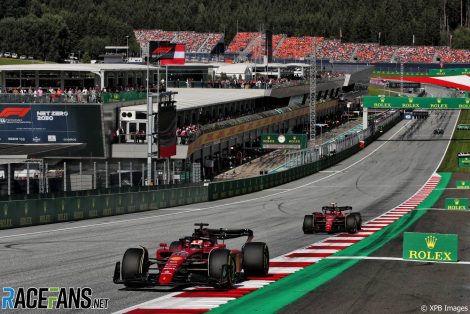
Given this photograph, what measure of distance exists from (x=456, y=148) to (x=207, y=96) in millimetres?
29992

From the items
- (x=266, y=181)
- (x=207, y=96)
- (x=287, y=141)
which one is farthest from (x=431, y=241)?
(x=207, y=96)

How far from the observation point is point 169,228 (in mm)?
30594

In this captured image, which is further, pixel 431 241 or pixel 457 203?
pixel 457 203

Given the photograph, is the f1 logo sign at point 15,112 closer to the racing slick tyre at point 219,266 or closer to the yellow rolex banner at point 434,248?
the yellow rolex banner at point 434,248

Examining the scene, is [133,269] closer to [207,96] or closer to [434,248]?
[434,248]

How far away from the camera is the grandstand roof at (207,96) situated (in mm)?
75850

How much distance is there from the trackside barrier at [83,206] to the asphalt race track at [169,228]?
700mm

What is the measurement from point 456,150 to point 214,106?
29.8 meters

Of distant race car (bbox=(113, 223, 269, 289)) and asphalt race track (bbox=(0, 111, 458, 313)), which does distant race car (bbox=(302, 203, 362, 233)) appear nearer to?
asphalt race track (bbox=(0, 111, 458, 313))

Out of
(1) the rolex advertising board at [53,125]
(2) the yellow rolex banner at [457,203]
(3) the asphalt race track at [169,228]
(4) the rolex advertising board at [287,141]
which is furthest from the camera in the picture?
(4) the rolex advertising board at [287,141]

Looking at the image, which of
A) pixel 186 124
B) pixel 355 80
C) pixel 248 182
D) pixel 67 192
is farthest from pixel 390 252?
pixel 355 80

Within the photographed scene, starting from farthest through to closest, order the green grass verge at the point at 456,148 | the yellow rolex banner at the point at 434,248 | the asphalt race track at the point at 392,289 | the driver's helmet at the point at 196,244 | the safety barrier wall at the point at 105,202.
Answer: the green grass verge at the point at 456,148, the safety barrier wall at the point at 105,202, the yellow rolex banner at the point at 434,248, the driver's helmet at the point at 196,244, the asphalt race track at the point at 392,289

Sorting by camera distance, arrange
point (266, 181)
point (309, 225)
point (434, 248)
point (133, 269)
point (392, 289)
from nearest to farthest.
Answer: point (133, 269) < point (392, 289) < point (434, 248) < point (309, 225) < point (266, 181)

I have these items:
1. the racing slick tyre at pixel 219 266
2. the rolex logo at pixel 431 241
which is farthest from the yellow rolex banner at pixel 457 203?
the racing slick tyre at pixel 219 266
